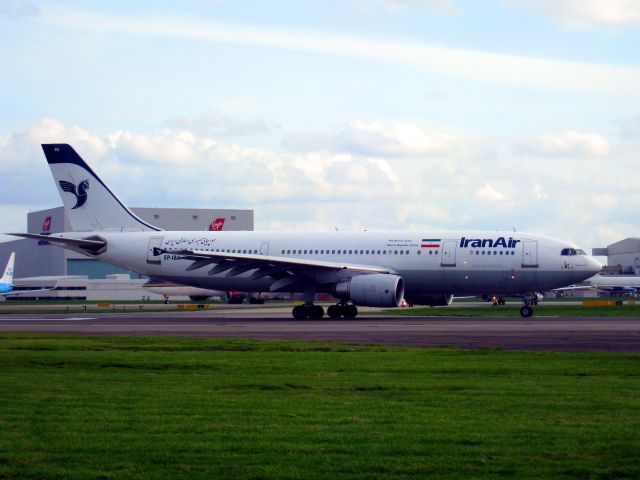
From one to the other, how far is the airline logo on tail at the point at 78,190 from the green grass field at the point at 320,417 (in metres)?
31.8

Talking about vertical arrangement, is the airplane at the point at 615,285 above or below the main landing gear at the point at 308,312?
above

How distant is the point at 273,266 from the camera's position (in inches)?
1779

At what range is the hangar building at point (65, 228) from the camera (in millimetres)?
131875

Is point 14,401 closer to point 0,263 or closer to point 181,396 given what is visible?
point 181,396

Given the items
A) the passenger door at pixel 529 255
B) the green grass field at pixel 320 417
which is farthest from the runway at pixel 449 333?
the passenger door at pixel 529 255

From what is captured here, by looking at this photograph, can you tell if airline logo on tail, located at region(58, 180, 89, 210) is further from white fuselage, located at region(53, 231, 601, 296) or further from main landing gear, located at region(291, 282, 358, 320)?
main landing gear, located at region(291, 282, 358, 320)

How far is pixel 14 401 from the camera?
13422mm

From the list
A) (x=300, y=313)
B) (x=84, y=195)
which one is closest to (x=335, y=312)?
(x=300, y=313)

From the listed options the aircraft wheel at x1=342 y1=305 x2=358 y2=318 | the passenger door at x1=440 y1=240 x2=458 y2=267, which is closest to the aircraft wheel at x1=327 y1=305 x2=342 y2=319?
the aircraft wheel at x1=342 y1=305 x2=358 y2=318

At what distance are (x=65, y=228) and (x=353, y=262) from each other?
3478 inches

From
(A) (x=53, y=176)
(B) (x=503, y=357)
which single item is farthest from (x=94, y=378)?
(A) (x=53, y=176)

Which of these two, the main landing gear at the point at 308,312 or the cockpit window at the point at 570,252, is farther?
the main landing gear at the point at 308,312

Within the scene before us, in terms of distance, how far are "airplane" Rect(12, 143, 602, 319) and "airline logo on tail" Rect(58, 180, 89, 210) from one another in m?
1.82

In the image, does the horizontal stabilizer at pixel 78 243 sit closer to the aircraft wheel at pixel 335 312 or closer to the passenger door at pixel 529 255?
the aircraft wheel at pixel 335 312
